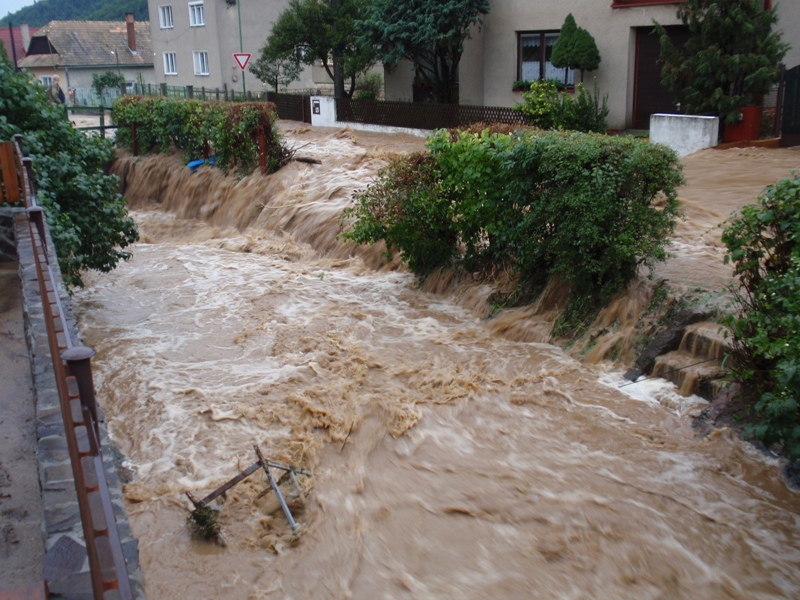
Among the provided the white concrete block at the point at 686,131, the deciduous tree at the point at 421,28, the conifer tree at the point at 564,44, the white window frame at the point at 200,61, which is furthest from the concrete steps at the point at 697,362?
the white window frame at the point at 200,61

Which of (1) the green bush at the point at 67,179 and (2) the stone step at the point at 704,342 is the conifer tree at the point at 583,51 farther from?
(2) the stone step at the point at 704,342

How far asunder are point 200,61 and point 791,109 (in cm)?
2833

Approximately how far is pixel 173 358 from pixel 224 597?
4.60 m

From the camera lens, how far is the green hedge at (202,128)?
683 inches

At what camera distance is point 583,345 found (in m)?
8.60

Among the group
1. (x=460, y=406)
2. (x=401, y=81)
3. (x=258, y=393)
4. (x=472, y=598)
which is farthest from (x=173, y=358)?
(x=401, y=81)

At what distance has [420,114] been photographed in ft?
68.4

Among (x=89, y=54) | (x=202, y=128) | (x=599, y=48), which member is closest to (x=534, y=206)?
(x=599, y=48)

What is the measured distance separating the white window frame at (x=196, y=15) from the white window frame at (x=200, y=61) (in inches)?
47.7

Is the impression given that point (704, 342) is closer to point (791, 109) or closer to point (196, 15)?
point (791, 109)

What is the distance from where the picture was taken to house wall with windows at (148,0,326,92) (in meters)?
33.3

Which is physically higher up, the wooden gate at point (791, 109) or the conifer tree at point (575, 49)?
the conifer tree at point (575, 49)

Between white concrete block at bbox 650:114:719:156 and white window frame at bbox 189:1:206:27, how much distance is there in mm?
25710

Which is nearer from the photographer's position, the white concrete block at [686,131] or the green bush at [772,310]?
the green bush at [772,310]
